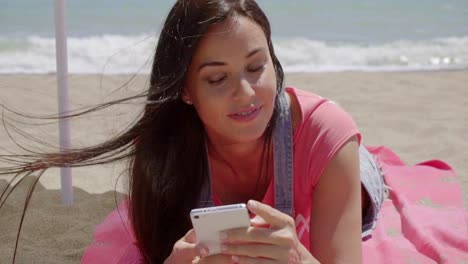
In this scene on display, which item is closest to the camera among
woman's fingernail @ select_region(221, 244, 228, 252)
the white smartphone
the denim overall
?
the white smartphone

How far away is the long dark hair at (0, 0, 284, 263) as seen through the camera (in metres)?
2.01

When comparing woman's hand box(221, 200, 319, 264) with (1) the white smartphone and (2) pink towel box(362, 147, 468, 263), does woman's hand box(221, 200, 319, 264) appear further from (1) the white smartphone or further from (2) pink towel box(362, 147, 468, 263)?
(2) pink towel box(362, 147, 468, 263)

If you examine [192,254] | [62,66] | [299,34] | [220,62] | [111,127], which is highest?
[220,62]

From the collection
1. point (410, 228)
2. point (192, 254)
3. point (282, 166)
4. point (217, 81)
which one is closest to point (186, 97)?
point (217, 81)

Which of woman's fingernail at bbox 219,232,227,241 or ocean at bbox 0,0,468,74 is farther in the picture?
ocean at bbox 0,0,468,74

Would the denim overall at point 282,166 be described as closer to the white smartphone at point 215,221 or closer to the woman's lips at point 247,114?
the woman's lips at point 247,114

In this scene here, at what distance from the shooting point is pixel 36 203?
318cm

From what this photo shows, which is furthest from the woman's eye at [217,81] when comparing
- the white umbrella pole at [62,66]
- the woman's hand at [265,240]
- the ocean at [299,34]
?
the ocean at [299,34]

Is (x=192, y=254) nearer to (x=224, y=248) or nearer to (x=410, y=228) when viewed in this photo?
(x=224, y=248)

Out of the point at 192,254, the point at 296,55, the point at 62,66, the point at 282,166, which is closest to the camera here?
the point at 192,254

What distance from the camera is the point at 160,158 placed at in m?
2.17

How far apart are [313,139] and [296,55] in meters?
5.15

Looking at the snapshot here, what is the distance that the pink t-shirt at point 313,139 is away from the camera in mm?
2051

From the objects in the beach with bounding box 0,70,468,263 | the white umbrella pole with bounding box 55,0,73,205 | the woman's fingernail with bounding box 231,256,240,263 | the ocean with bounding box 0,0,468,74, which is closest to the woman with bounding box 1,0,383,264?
the woman's fingernail with bounding box 231,256,240,263
